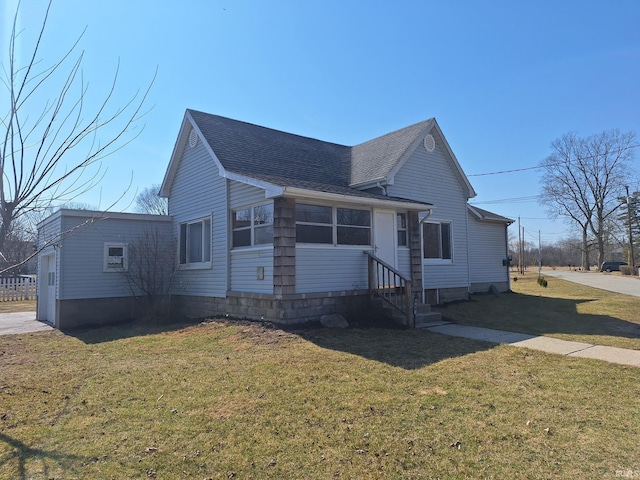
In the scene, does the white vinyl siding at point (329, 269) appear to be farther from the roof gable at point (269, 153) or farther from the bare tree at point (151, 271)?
the bare tree at point (151, 271)

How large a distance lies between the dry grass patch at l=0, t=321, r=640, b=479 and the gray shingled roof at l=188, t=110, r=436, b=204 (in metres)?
5.46

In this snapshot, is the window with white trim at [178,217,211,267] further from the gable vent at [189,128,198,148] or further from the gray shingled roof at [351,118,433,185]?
the gray shingled roof at [351,118,433,185]

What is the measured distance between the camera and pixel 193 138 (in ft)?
43.3

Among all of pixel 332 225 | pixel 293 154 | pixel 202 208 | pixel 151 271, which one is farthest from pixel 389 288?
pixel 151 271

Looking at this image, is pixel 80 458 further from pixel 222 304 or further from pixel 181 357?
pixel 222 304

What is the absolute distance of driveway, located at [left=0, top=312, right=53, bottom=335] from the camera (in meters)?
11.7

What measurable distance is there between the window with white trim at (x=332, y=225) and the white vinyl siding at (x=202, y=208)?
8.60 ft

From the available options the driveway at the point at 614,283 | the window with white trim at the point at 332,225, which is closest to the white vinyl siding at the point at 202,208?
the window with white trim at the point at 332,225

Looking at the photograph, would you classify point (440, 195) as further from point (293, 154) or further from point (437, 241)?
point (293, 154)

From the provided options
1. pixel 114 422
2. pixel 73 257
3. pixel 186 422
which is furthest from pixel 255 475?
pixel 73 257

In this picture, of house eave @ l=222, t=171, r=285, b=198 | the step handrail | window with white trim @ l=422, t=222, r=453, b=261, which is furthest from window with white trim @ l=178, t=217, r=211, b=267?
window with white trim @ l=422, t=222, r=453, b=261

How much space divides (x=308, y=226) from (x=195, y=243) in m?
4.88

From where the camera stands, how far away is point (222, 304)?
37.0 feet

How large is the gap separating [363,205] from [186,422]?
7469 mm
